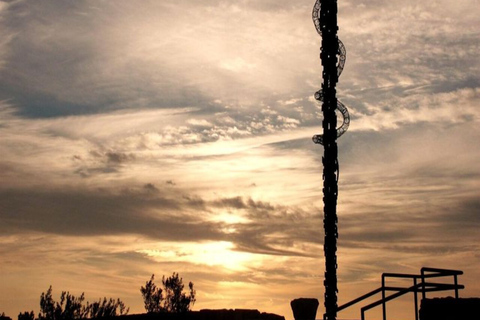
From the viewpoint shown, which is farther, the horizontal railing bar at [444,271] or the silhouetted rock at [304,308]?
the silhouetted rock at [304,308]

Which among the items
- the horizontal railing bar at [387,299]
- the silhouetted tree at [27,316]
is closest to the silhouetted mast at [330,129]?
the horizontal railing bar at [387,299]

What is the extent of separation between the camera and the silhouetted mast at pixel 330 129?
23.1m

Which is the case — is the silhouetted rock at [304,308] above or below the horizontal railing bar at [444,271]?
below

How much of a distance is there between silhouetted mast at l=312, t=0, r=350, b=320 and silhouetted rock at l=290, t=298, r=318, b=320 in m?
3.73

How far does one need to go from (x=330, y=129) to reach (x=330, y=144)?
52 cm

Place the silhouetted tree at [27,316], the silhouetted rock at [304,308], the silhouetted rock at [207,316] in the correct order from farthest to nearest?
1. the silhouetted tree at [27,316]
2. the silhouetted rock at [207,316]
3. the silhouetted rock at [304,308]

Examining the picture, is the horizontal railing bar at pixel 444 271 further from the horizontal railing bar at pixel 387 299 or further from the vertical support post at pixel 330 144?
the vertical support post at pixel 330 144

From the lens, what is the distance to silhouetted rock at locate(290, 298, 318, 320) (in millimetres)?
19172

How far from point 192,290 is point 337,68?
35774 mm

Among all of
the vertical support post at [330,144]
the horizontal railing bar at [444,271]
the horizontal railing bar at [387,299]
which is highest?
the vertical support post at [330,144]

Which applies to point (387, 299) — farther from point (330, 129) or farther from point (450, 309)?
point (330, 129)

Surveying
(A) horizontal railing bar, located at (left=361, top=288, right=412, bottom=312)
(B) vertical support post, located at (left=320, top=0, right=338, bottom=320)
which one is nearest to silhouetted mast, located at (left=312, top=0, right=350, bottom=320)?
(B) vertical support post, located at (left=320, top=0, right=338, bottom=320)

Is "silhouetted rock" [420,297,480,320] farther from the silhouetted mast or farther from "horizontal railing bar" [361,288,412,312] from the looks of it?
the silhouetted mast

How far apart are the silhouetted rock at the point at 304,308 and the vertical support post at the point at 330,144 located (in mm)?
3655
